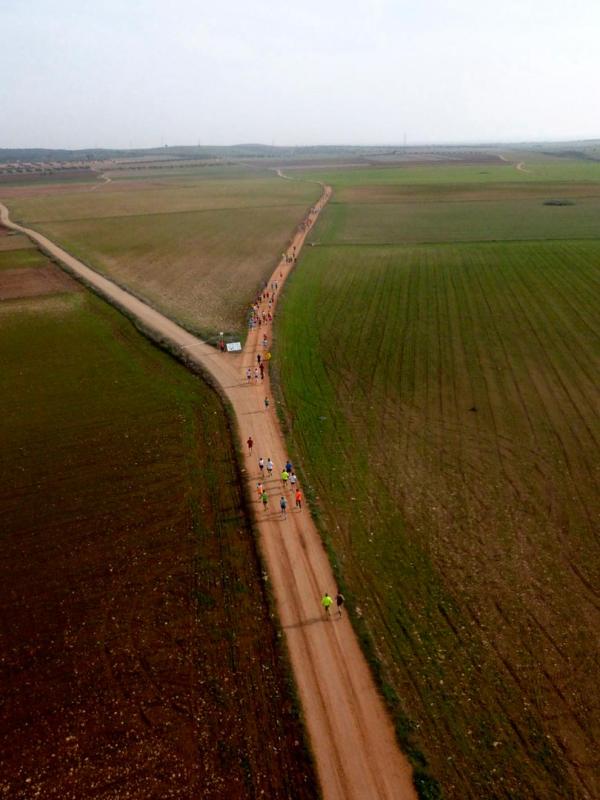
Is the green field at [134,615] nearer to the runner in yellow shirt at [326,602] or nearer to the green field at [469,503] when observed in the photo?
the runner in yellow shirt at [326,602]

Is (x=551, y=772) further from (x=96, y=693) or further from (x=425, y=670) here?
(x=96, y=693)

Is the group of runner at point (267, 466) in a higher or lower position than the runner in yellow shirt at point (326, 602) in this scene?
higher

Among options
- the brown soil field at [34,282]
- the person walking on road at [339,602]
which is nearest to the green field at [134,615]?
the person walking on road at [339,602]

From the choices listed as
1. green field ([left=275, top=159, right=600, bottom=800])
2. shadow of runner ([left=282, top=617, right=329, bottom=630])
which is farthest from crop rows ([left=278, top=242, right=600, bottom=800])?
shadow of runner ([left=282, top=617, right=329, bottom=630])

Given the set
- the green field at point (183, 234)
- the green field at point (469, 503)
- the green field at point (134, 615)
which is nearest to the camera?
the green field at point (134, 615)

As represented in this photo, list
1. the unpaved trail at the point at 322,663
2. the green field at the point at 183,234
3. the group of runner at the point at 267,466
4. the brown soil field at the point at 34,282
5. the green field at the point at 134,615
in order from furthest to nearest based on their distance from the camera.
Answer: the brown soil field at the point at 34,282 → the green field at the point at 183,234 → the group of runner at the point at 267,466 → the green field at the point at 134,615 → the unpaved trail at the point at 322,663

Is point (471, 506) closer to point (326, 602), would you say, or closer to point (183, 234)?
point (326, 602)

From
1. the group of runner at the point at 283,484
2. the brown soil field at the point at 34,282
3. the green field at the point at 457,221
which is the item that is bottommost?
the group of runner at the point at 283,484
